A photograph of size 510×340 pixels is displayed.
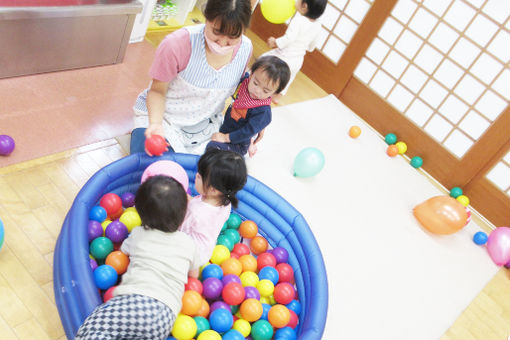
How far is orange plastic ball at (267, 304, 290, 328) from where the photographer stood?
1.81m

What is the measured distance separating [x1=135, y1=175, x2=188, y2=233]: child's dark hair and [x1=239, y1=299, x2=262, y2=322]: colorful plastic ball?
531 mm

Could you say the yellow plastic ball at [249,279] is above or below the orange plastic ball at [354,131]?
below

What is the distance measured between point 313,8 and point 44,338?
2396mm

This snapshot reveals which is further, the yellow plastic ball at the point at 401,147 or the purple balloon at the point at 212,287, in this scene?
the yellow plastic ball at the point at 401,147

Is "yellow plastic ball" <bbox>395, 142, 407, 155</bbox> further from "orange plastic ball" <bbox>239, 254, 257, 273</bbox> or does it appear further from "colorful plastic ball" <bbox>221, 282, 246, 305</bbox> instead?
"colorful plastic ball" <bbox>221, 282, 246, 305</bbox>

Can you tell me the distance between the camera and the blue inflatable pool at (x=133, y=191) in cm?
153

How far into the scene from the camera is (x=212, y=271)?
1.91m

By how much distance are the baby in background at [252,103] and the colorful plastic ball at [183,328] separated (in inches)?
34.1

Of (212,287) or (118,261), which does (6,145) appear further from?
(212,287)

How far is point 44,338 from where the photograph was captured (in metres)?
1.56

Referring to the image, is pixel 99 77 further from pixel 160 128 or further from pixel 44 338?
pixel 44 338

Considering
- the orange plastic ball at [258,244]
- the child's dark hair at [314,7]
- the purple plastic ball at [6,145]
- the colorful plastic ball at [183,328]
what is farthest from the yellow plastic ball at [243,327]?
the child's dark hair at [314,7]

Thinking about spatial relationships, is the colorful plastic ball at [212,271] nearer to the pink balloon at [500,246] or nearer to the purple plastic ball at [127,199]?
the purple plastic ball at [127,199]

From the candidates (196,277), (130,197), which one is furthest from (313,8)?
(196,277)
